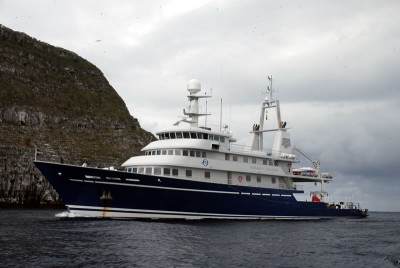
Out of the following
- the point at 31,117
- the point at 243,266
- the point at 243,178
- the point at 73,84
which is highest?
the point at 73,84

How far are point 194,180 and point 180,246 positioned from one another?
46.0 feet

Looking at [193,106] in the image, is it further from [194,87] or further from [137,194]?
[137,194]

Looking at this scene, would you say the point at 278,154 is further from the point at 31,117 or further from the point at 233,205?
the point at 31,117

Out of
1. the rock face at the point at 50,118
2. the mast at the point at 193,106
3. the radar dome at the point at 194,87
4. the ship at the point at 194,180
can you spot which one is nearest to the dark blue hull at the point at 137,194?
the ship at the point at 194,180

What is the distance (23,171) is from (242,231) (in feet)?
198

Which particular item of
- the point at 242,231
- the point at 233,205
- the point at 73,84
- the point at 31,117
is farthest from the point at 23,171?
the point at 242,231

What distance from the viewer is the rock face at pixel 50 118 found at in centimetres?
8188

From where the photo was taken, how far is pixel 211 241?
27.1 meters

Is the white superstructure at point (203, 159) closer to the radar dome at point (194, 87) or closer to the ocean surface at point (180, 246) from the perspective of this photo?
the radar dome at point (194, 87)

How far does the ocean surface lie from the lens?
20.5 metres

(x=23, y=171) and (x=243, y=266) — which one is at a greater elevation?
(x=23, y=171)

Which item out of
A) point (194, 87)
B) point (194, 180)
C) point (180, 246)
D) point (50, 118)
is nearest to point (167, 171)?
point (194, 180)

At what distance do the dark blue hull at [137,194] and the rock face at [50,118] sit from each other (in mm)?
48335

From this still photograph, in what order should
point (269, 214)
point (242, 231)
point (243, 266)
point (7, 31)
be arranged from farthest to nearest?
point (7, 31), point (269, 214), point (242, 231), point (243, 266)
